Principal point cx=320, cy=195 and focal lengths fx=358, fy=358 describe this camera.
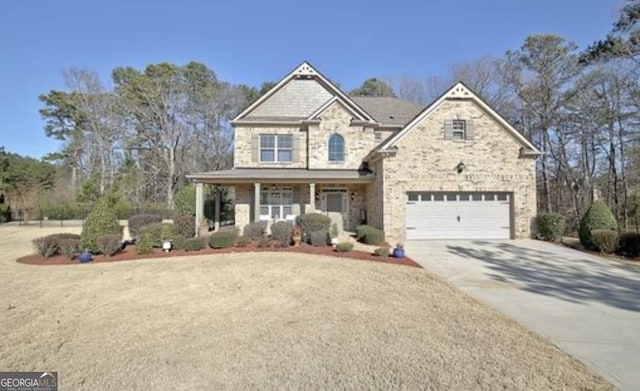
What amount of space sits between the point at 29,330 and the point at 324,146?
15.8m

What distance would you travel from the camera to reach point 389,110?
2300 centimetres

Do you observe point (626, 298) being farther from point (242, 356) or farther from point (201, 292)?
point (201, 292)

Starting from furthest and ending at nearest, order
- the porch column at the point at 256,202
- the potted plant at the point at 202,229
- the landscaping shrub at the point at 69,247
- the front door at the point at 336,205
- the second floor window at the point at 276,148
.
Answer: the second floor window at the point at 276,148 → the front door at the point at 336,205 → the porch column at the point at 256,202 → the potted plant at the point at 202,229 → the landscaping shrub at the point at 69,247

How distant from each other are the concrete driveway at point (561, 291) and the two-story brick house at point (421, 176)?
167 cm

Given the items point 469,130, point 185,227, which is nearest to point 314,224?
point 185,227

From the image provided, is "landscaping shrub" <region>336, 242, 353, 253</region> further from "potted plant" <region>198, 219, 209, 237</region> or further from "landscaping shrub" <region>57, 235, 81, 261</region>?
"landscaping shrub" <region>57, 235, 81, 261</region>

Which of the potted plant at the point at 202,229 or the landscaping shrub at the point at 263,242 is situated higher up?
the potted plant at the point at 202,229

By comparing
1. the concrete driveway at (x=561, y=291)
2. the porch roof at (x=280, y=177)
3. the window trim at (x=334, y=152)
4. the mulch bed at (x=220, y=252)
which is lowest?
the concrete driveway at (x=561, y=291)

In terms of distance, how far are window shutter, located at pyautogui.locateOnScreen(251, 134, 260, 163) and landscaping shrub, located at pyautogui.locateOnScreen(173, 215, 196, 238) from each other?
5226 millimetres

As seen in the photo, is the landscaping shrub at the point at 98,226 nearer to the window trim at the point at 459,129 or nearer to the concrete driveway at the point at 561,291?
the concrete driveway at the point at 561,291

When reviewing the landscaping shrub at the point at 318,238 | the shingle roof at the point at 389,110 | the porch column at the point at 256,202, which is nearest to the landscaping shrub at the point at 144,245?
the porch column at the point at 256,202

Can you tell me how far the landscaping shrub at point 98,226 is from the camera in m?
13.2

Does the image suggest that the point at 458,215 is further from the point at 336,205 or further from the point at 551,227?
the point at 336,205

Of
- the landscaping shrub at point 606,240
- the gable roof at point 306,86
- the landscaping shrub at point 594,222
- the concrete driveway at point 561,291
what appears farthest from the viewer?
the gable roof at point 306,86
